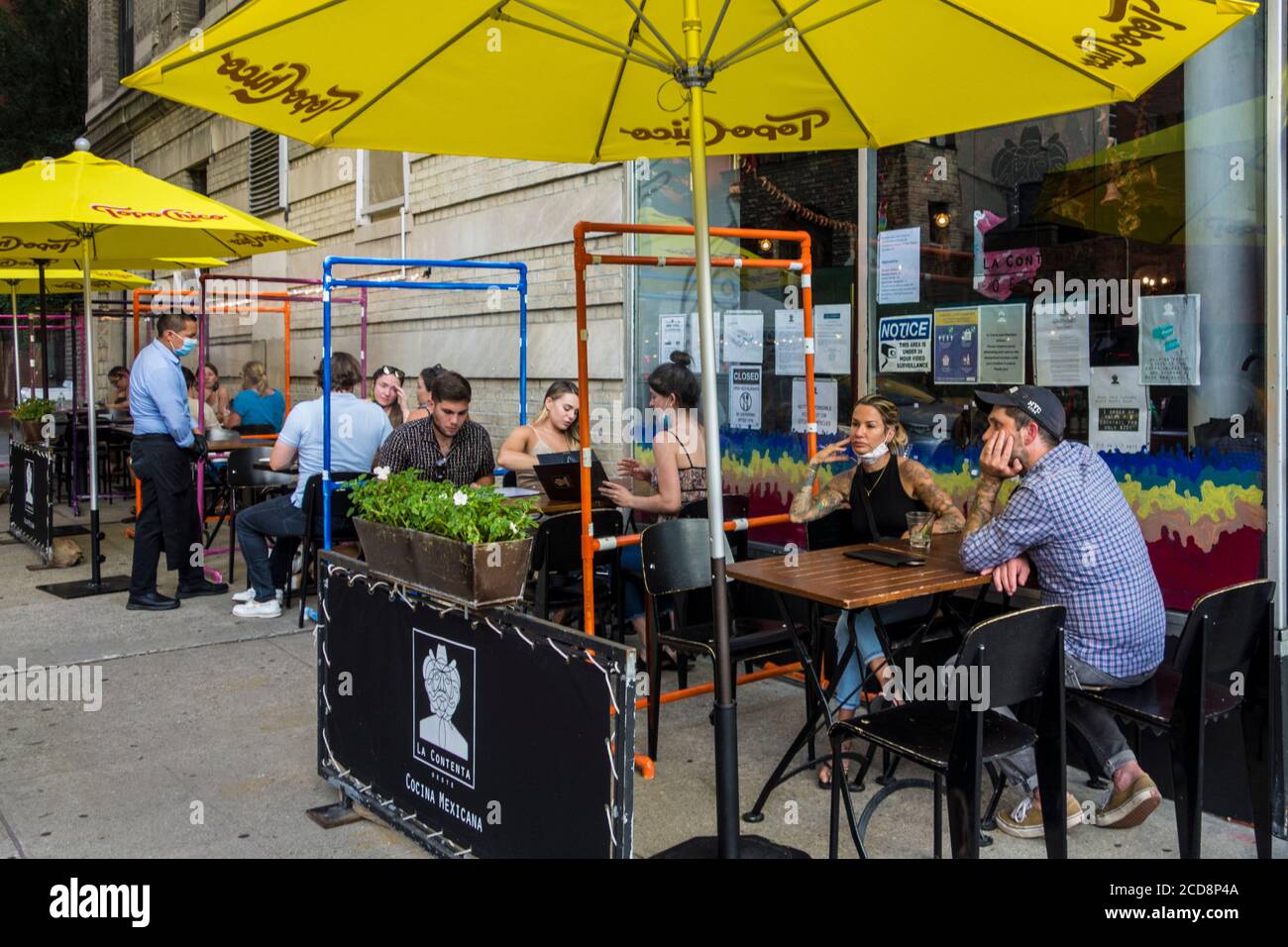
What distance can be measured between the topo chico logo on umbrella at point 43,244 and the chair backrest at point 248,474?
7.73 ft

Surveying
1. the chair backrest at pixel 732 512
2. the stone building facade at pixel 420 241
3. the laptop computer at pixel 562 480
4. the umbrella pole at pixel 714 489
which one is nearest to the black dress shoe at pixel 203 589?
the stone building facade at pixel 420 241

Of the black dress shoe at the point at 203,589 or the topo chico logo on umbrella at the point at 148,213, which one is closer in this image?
the topo chico logo on umbrella at the point at 148,213

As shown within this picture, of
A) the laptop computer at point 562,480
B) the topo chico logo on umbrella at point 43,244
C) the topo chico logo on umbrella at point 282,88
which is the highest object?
the topo chico logo on umbrella at point 43,244

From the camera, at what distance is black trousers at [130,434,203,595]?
316 inches

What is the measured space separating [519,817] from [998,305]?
3.74 m

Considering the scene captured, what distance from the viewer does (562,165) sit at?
920 cm

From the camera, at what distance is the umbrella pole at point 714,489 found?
313cm

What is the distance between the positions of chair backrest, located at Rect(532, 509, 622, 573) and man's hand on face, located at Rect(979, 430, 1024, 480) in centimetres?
214

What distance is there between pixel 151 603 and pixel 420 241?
15.4 feet

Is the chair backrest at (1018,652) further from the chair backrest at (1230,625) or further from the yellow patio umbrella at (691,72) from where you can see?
the yellow patio umbrella at (691,72)

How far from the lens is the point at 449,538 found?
3.63 m

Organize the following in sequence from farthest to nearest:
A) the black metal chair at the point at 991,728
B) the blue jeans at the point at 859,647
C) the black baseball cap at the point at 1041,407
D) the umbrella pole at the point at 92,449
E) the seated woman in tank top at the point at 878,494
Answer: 1. the umbrella pole at the point at 92,449
2. the seated woman in tank top at the point at 878,494
3. the blue jeans at the point at 859,647
4. the black baseball cap at the point at 1041,407
5. the black metal chair at the point at 991,728
